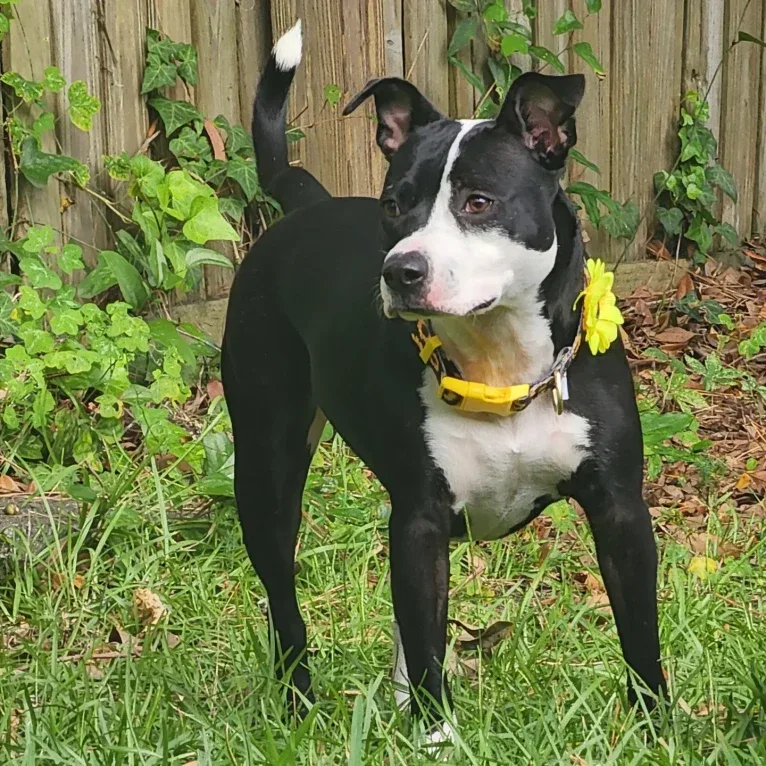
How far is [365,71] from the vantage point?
525cm

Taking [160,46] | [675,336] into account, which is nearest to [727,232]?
[675,336]

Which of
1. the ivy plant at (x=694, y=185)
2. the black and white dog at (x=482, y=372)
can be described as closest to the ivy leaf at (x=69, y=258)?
the black and white dog at (x=482, y=372)

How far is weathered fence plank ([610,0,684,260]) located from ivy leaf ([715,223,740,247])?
36 centimetres

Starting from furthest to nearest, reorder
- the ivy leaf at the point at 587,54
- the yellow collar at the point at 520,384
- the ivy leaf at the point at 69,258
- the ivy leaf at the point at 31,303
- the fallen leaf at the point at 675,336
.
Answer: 1. the fallen leaf at the point at 675,336
2. the ivy leaf at the point at 587,54
3. the ivy leaf at the point at 69,258
4. the ivy leaf at the point at 31,303
5. the yellow collar at the point at 520,384

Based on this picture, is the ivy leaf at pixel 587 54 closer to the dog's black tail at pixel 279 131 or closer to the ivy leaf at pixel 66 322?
the dog's black tail at pixel 279 131

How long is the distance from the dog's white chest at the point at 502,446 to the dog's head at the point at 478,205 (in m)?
0.25

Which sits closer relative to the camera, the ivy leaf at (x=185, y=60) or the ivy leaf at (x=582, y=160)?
the ivy leaf at (x=185, y=60)

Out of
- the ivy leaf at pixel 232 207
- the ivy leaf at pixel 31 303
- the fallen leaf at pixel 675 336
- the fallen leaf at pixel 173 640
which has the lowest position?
the fallen leaf at pixel 173 640

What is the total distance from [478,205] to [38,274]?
219cm

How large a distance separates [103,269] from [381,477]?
202 cm

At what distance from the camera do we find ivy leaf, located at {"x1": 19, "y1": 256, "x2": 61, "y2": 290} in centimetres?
434

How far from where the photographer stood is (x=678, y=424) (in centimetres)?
435

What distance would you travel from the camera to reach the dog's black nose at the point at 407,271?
2.47 m

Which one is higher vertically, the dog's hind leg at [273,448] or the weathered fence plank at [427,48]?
the weathered fence plank at [427,48]
